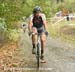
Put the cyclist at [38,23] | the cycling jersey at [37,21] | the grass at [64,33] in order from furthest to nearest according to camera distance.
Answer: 1. the grass at [64,33]
2. the cycling jersey at [37,21]
3. the cyclist at [38,23]

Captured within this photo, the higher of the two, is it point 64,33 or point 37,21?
point 37,21

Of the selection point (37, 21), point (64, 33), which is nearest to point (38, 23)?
point (37, 21)

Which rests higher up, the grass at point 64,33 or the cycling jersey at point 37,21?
the cycling jersey at point 37,21

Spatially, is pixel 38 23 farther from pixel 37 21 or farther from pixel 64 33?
pixel 64 33

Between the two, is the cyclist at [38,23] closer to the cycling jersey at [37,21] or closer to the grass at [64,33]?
the cycling jersey at [37,21]

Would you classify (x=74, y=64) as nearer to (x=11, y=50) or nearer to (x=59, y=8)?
(x=11, y=50)

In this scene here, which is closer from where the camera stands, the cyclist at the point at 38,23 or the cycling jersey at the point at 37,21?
the cyclist at the point at 38,23

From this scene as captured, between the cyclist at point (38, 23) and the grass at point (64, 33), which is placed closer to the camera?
the cyclist at point (38, 23)

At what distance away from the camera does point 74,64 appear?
12141 mm

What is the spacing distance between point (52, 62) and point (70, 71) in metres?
1.85

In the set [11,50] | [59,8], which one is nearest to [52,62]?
[11,50]

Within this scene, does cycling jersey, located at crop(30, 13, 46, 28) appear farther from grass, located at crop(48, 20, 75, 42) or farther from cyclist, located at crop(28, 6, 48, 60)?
grass, located at crop(48, 20, 75, 42)

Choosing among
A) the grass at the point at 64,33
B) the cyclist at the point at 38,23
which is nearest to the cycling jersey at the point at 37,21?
the cyclist at the point at 38,23

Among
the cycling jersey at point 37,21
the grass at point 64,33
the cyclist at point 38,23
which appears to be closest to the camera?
the cyclist at point 38,23
